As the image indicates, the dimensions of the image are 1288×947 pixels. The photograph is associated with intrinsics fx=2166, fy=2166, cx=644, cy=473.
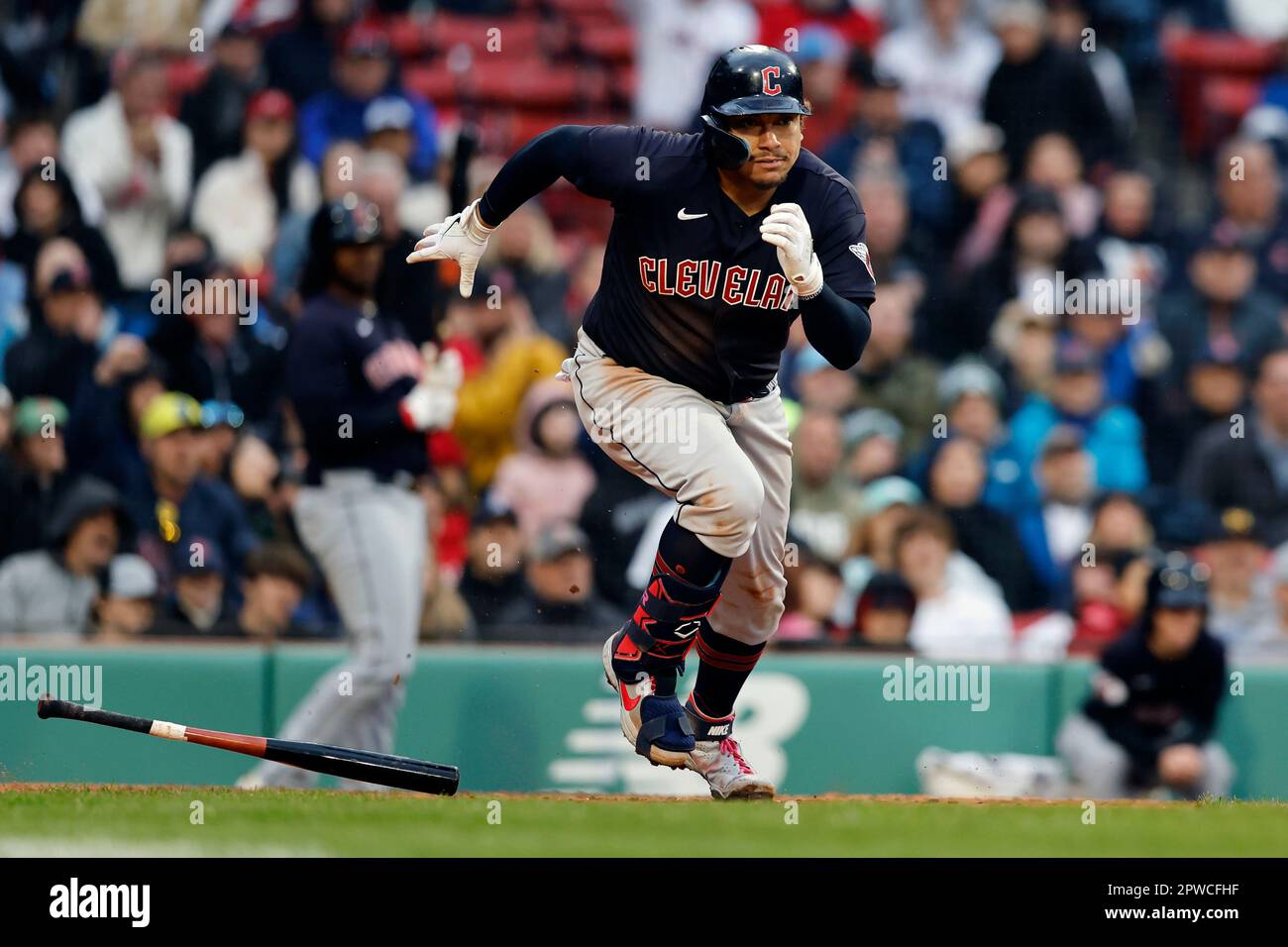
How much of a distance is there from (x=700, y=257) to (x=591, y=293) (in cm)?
401

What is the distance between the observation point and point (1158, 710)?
7969 millimetres

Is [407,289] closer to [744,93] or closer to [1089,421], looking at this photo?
[1089,421]

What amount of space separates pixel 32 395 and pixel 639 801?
13.4 feet

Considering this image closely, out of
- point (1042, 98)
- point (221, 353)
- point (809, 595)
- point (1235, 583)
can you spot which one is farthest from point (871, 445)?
point (221, 353)

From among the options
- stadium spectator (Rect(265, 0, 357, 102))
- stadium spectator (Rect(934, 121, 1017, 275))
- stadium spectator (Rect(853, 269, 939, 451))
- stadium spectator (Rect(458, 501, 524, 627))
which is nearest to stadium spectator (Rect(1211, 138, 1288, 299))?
stadium spectator (Rect(934, 121, 1017, 275))

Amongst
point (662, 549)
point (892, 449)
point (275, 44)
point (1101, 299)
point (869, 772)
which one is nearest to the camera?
point (662, 549)

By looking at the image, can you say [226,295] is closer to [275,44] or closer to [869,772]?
[275,44]

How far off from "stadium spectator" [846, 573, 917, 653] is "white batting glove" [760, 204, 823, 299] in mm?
3227

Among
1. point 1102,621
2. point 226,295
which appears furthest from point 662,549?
point 226,295

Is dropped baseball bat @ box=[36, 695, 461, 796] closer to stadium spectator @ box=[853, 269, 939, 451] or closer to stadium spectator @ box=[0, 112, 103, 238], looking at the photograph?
stadium spectator @ box=[853, 269, 939, 451]

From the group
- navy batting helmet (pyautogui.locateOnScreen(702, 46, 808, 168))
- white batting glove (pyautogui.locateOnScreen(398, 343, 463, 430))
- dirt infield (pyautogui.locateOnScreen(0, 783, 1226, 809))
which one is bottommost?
dirt infield (pyautogui.locateOnScreen(0, 783, 1226, 809))

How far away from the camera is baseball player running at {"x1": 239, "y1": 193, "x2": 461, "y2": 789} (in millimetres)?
7906

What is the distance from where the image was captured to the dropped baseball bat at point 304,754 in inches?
244

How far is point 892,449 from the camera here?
9742 millimetres
